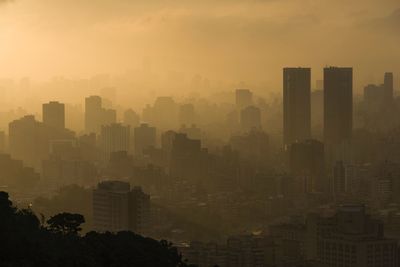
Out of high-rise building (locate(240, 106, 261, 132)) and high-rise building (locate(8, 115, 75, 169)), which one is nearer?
high-rise building (locate(8, 115, 75, 169))

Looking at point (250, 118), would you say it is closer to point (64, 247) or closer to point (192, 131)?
point (192, 131)

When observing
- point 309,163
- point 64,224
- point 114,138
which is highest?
point 114,138

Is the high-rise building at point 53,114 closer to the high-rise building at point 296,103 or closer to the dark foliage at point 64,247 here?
the high-rise building at point 296,103

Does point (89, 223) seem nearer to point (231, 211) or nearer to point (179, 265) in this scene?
point (231, 211)

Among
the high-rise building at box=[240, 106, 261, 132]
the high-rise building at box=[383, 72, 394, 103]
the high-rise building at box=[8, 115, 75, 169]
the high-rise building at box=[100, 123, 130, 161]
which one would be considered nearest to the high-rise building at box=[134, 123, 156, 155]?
the high-rise building at box=[100, 123, 130, 161]

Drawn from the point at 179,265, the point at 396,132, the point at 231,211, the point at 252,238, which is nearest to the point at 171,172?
the point at 231,211

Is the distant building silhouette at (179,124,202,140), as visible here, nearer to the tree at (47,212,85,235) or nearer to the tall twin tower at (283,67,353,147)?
the tall twin tower at (283,67,353,147)

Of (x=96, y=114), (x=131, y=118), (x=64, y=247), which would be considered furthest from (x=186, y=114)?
(x=64, y=247)
